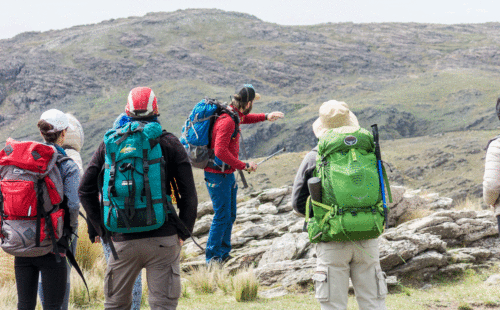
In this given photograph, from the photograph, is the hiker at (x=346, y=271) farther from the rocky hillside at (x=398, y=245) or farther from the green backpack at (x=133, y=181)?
the rocky hillside at (x=398, y=245)

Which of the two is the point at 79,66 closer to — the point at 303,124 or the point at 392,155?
the point at 303,124

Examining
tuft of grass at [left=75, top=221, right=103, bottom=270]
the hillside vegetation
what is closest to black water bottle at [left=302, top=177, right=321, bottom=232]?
tuft of grass at [left=75, top=221, right=103, bottom=270]

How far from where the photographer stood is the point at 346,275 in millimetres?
3193

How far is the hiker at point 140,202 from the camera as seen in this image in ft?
9.07

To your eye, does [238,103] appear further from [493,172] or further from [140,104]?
[493,172]

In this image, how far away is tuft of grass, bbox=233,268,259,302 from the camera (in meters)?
4.96

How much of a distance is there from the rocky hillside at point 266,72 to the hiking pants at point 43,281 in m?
63.0

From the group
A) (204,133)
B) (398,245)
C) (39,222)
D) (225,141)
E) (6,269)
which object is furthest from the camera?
(398,245)

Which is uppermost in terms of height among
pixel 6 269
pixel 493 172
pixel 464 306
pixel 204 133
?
pixel 204 133

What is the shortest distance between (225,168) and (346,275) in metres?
2.33

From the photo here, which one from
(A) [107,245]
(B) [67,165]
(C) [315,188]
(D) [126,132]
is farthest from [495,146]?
(B) [67,165]

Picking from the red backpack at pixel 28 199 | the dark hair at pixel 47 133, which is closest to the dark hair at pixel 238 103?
the dark hair at pixel 47 133

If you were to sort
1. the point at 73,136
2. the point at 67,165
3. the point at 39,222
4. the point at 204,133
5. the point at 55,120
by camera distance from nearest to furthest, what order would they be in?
the point at 39,222, the point at 67,165, the point at 55,120, the point at 73,136, the point at 204,133

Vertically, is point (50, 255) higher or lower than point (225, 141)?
lower
